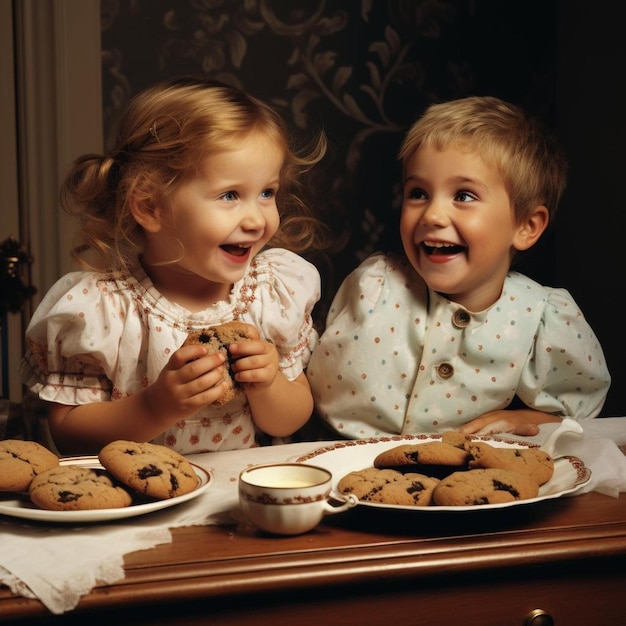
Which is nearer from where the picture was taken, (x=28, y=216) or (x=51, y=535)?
(x=51, y=535)

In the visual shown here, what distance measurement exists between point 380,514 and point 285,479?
103 mm

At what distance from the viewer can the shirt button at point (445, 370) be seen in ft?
4.49

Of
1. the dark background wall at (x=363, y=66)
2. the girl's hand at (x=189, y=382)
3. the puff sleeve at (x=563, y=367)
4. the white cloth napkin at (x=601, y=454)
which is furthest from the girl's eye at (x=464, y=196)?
the dark background wall at (x=363, y=66)

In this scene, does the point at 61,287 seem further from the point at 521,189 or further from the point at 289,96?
the point at 289,96

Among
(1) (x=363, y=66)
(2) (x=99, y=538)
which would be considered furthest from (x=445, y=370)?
(1) (x=363, y=66)

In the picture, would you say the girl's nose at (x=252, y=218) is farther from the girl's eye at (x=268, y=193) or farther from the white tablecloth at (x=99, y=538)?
the white tablecloth at (x=99, y=538)

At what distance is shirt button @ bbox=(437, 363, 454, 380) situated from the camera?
137cm

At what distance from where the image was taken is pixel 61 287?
1303mm

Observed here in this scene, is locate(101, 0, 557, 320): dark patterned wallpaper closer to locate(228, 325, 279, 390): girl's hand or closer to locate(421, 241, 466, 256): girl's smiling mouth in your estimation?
locate(421, 241, 466, 256): girl's smiling mouth

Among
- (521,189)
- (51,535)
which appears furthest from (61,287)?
(521,189)

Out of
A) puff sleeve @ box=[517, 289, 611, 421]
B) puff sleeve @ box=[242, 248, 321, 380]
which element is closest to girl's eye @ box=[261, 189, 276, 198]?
puff sleeve @ box=[242, 248, 321, 380]

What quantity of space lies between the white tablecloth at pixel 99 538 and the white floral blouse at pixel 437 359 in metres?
0.30

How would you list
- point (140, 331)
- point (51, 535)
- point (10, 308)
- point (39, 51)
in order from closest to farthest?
point (51, 535)
point (140, 331)
point (10, 308)
point (39, 51)

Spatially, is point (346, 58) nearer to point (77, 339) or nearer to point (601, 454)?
point (77, 339)
